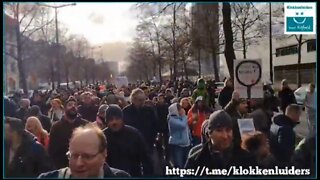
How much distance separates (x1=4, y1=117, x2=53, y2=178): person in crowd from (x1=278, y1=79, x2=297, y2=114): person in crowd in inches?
63.6

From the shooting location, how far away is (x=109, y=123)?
4.59 m

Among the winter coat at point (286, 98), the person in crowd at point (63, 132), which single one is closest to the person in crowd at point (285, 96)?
the winter coat at point (286, 98)

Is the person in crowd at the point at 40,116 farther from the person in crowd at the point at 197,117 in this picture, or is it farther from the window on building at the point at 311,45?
the window on building at the point at 311,45

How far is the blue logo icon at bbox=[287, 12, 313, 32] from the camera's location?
13.6 ft

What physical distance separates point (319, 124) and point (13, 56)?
1.99 metres

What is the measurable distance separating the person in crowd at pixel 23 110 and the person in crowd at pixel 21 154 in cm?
5

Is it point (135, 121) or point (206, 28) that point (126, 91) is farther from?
point (206, 28)

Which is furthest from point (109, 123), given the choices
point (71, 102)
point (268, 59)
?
point (268, 59)

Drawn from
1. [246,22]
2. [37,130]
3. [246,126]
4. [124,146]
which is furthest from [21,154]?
[246,22]

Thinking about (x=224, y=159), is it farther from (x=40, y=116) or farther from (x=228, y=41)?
(x=40, y=116)

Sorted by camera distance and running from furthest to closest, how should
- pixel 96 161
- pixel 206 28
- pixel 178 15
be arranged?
1. pixel 206 28
2. pixel 178 15
3. pixel 96 161

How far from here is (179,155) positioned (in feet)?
15.3

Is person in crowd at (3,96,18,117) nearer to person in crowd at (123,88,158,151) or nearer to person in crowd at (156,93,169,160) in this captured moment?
person in crowd at (123,88,158,151)

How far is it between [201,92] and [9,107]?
135 cm
